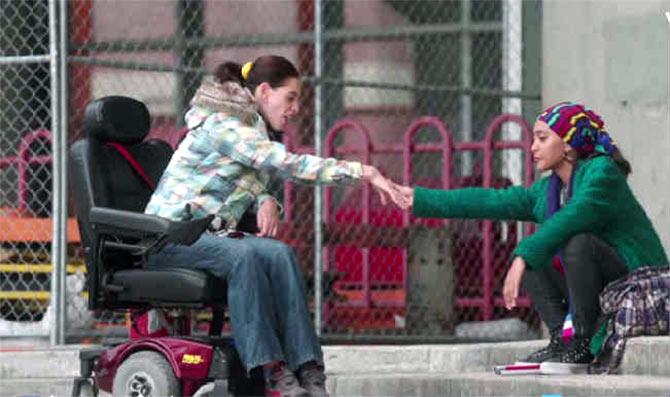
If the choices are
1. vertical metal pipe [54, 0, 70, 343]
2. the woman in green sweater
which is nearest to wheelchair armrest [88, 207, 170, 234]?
the woman in green sweater

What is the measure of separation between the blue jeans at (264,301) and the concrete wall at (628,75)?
16.1ft

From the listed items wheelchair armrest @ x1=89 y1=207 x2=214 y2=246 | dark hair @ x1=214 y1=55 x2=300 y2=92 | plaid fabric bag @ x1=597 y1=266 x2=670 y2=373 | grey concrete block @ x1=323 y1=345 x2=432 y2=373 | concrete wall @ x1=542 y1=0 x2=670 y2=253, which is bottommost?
grey concrete block @ x1=323 y1=345 x2=432 y2=373

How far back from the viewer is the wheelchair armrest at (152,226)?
794 centimetres

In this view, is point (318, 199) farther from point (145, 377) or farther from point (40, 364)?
point (145, 377)

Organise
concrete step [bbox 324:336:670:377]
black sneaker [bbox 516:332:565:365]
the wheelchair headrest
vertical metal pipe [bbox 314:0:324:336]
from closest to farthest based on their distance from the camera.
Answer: the wheelchair headrest → black sneaker [bbox 516:332:565:365] → concrete step [bbox 324:336:670:377] → vertical metal pipe [bbox 314:0:324:336]

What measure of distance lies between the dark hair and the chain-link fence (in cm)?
275

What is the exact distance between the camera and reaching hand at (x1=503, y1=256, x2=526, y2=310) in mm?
8508

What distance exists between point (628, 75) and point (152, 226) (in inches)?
215

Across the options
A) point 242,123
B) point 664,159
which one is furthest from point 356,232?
point 242,123

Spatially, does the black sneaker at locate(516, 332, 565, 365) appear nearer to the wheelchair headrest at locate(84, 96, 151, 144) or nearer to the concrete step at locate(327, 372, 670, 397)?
the concrete step at locate(327, 372, 670, 397)

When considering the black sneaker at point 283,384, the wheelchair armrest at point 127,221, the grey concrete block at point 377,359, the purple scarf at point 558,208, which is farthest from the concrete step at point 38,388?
the purple scarf at point 558,208

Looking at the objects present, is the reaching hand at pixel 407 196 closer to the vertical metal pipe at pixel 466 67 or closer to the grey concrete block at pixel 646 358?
the grey concrete block at pixel 646 358

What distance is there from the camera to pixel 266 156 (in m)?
8.09

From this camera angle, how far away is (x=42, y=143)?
41.9 ft
